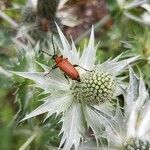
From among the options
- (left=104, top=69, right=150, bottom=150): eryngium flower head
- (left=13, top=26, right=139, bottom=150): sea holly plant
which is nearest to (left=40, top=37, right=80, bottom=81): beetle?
(left=13, top=26, right=139, bottom=150): sea holly plant

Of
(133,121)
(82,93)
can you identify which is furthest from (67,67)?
(133,121)

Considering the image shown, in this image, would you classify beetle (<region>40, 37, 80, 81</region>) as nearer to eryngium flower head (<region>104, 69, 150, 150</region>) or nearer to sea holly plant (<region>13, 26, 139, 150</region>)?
sea holly plant (<region>13, 26, 139, 150</region>)

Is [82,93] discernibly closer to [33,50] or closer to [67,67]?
[67,67]

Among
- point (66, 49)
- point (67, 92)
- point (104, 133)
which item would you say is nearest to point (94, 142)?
point (104, 133)

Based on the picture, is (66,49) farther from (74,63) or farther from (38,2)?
(38,2)

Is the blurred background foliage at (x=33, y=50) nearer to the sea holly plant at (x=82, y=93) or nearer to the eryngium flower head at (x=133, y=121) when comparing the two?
the sea holly plant at (x=82, y=93)

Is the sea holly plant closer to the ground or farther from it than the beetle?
closer to the ground

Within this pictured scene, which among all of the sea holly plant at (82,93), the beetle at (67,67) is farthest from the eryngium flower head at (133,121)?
the beetle at (67,67)
